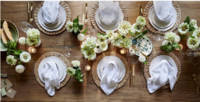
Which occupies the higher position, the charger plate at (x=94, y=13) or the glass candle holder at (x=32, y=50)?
the charger plate at (x=94, y=13)

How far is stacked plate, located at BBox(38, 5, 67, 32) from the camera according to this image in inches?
83.2

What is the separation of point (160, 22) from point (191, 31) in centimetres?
36

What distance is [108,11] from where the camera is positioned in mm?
2018

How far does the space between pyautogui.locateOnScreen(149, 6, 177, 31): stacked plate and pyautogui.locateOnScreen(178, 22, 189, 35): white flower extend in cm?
13

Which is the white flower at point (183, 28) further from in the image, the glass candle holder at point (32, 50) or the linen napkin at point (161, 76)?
the glass candle holder at point (32, 50)

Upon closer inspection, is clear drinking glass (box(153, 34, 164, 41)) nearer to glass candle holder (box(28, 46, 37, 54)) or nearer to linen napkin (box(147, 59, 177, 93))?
linen napkin (box(147, 59, 177, 93))

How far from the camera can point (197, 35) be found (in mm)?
1877

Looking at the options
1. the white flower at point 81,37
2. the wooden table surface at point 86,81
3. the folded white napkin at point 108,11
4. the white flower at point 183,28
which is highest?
the folded white napkin at point 108,11

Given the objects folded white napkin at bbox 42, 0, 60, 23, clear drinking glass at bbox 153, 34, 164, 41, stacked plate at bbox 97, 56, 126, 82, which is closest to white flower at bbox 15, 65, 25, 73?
Answer: folded white napkin at bbox 42, 0, 60, 23

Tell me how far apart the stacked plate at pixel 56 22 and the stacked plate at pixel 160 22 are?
1.10m

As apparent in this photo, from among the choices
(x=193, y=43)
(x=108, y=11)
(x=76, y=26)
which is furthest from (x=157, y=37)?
(x=76, y=26)

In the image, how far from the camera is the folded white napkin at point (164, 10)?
6.53 ft

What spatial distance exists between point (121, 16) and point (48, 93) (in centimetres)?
133

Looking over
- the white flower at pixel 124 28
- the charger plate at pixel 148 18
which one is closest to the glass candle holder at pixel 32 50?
the white flower at pixel 124 28
